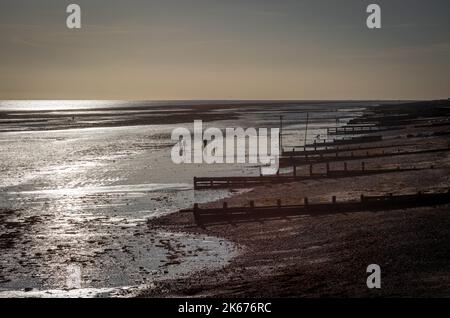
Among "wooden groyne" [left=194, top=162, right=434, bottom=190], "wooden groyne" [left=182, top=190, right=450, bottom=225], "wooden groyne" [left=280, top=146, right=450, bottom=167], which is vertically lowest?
"wooden groyne" [left=182, top=190, right=450, bottom=225]

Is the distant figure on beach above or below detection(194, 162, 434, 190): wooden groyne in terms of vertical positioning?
above

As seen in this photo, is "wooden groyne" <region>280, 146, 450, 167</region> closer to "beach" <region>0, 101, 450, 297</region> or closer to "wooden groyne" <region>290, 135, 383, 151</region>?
"beach" <region>0, 101, 450, 297</region>

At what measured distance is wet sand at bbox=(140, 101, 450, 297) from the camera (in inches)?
741

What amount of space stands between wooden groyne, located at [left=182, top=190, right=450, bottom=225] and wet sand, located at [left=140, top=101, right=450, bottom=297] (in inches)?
35.6

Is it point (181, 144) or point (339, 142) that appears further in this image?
point (181, 144)

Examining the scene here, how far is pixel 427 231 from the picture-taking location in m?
24.2

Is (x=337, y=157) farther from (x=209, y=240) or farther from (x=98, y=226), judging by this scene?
(x=98, y=226)

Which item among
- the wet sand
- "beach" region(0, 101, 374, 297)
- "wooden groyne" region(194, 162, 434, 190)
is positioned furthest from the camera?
"wooden groyne" region(194, 162, 434, 190)

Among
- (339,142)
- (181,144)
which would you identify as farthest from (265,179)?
(181,144)

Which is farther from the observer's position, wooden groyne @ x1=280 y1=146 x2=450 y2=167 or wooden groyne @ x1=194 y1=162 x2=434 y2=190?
wooden groyne @ x1=280 y1=146 x2=450 y2=167

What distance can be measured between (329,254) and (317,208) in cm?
883

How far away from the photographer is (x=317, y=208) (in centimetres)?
3172

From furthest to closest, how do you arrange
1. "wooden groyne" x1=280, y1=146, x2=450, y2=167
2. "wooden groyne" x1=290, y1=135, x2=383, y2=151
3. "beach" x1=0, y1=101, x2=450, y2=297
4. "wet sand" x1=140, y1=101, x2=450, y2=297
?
1. "wooden groyne" x1=290, y1=135, x2=383, y2=151
2. "wooden groyne" x1=280, y1=146, x2=450, y2=167
3. "beach" x1=0, y1=101, x2=450, y2=297
4. "wet sand" x1=140, y1=101, x2=450, y2=297

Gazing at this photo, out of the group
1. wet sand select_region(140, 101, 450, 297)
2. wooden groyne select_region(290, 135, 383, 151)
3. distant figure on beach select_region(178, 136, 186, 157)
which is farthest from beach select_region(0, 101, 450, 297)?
distant figure on beach select_region(178, 136, 186, 157)
